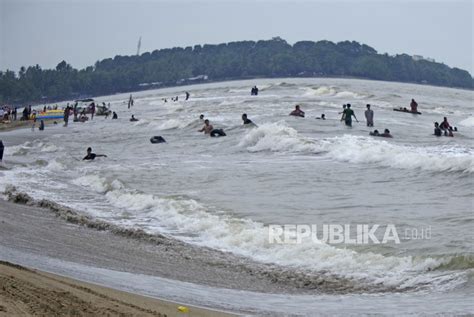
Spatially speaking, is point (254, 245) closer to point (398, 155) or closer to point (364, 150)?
point (398, 155)

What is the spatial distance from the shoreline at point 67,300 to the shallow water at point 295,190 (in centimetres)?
259

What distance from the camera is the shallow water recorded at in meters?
11.4

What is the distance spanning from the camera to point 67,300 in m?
7.30

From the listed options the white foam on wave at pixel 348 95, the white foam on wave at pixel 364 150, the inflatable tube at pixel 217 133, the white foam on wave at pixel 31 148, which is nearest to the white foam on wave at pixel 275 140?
the white foam on wave at pixel 364 150

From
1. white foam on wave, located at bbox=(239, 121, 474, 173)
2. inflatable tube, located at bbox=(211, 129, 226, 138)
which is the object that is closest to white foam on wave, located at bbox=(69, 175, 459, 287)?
white foam on wave, located at bbox=(239, 121, 474, 173)

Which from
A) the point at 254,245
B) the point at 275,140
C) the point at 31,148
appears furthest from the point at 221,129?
the point at 254,245

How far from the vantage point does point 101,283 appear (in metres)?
9.44

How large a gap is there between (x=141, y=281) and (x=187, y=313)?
84.8 inches

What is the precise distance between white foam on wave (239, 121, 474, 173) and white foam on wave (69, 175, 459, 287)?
7.91m

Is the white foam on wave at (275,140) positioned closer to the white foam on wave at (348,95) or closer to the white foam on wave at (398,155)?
the white foam on wave at (398,155)

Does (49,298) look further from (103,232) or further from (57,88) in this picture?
(57,88)

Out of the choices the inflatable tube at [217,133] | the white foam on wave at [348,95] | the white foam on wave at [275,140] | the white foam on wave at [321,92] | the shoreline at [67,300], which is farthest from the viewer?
the white foam on wave at [321,92]

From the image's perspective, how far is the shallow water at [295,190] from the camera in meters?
11.4

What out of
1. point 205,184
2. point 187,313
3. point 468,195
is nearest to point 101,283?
point 187,313
